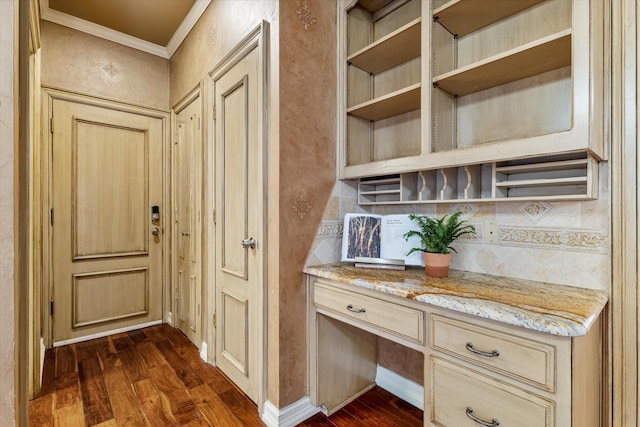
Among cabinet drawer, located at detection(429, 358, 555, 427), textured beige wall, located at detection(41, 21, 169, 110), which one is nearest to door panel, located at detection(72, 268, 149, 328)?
textured beige wall, located at detection(41, 21, 169, 110)

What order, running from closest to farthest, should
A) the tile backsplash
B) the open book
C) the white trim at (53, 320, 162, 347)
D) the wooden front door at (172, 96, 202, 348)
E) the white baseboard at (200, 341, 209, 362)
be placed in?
the tile backsplash < the open book < the white baseboard at (200, 341, 209, 362) < the wooden front door at (172, 96, 202, 348) < the white trim at (53, 320, 162, 347)

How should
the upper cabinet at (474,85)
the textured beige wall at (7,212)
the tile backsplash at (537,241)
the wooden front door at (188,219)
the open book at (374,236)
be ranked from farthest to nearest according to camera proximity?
the wooden front door at (188,219)
the open book at (374,236)
the tile backsplash at (537,241)
the upper cabinet at (474,85)
the textured beige wall at (7,212)

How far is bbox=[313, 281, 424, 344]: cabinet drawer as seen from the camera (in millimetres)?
1273

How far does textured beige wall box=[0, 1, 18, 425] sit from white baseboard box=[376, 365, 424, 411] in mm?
1769

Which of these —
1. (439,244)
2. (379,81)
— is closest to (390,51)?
(379,81)

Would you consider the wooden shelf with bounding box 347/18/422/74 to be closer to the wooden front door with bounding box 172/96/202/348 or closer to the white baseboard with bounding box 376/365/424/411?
the wooden front door with bounding box 172/96/202/348

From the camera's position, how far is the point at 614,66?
118 centimetres

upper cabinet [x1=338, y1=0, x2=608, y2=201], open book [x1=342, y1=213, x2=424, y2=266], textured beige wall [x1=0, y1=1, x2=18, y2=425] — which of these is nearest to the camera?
textured beige wall [x1=0, y1=1, x2=18, y2=425]

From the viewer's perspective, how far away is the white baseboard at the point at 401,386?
184cm

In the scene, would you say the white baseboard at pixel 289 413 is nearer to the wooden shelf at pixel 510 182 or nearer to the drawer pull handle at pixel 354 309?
the drawer pull handle at pixel 354 309

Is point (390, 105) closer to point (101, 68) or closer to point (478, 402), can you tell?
point (478, 402)

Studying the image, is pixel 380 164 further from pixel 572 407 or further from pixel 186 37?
pixel 186 37

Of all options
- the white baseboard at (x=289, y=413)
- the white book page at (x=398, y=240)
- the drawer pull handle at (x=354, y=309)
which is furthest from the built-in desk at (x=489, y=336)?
the white baseboard at (x=289, y=413)

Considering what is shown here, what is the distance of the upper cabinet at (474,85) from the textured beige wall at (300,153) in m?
0.12
